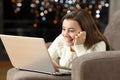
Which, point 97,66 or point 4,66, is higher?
point 97,66

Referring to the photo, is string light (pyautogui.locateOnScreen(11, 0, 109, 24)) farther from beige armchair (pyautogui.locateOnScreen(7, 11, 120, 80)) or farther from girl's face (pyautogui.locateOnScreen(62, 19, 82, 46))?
beige armchair (pyautogui.locateOnScreen(7, 11, 120, 80))

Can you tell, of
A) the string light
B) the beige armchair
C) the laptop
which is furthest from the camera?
the string light

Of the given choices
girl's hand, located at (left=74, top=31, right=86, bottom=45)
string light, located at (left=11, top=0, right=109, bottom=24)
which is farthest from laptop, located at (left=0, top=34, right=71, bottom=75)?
string light, located at (left=11, top=0, right=109, bottom=24)

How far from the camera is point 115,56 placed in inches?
75.5

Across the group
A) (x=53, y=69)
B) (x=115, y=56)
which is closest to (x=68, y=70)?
(x=53, y=69)

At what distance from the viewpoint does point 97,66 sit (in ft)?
6.28

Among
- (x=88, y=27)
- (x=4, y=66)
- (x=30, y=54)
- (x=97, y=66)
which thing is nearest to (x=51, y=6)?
(x=4, y=66)

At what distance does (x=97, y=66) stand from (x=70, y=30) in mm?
401

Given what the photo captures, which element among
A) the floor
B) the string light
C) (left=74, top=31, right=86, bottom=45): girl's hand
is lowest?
the floor

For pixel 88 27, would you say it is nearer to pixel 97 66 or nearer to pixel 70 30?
pixel 70 30

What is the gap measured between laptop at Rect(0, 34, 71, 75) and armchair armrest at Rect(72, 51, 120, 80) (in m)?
0.23

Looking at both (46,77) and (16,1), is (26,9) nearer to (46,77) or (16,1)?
(16,1)

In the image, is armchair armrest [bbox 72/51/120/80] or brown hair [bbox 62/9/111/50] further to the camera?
brown hair [bbox 62/9/111/50]

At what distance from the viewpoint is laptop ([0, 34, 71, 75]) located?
6.76ft
